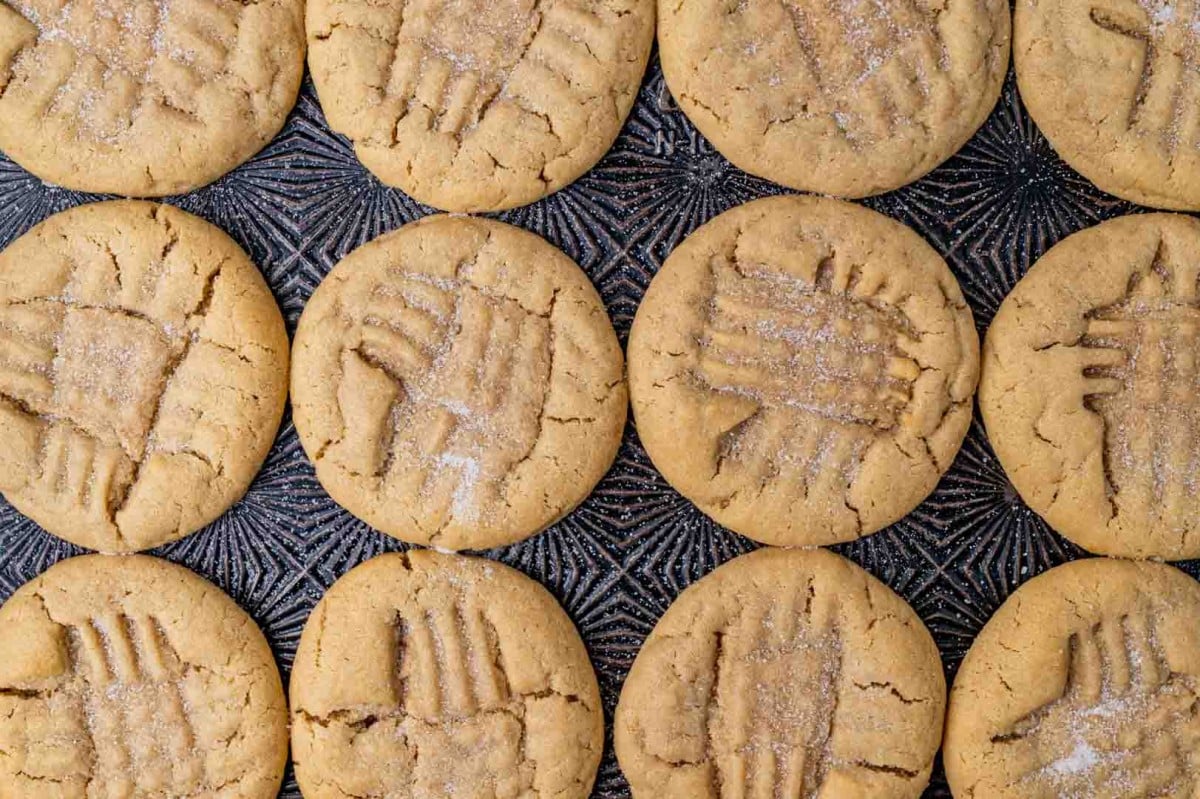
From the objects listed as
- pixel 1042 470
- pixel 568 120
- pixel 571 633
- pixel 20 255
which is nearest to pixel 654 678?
pixel 571 633

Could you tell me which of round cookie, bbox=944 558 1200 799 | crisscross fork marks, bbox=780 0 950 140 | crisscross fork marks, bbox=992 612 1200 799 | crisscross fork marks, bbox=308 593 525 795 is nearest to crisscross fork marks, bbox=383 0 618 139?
crisscross fork marks, bbox=780 0 950 140

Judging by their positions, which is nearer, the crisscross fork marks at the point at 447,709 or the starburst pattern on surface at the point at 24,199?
the crisscross fork marks at the point at 447,709

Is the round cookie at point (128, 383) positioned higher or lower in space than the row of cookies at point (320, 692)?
higher

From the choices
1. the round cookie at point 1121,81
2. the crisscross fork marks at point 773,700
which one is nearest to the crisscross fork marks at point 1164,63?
the round cookie at point 1121,81

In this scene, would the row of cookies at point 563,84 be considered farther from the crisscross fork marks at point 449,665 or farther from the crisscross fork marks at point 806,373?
the crisscross fork marks at point 449,665

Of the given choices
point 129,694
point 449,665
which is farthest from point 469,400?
point 129,694

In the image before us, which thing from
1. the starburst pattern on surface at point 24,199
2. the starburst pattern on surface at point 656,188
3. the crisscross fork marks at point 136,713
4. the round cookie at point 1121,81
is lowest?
the crisscross fork marks at point 136,713
